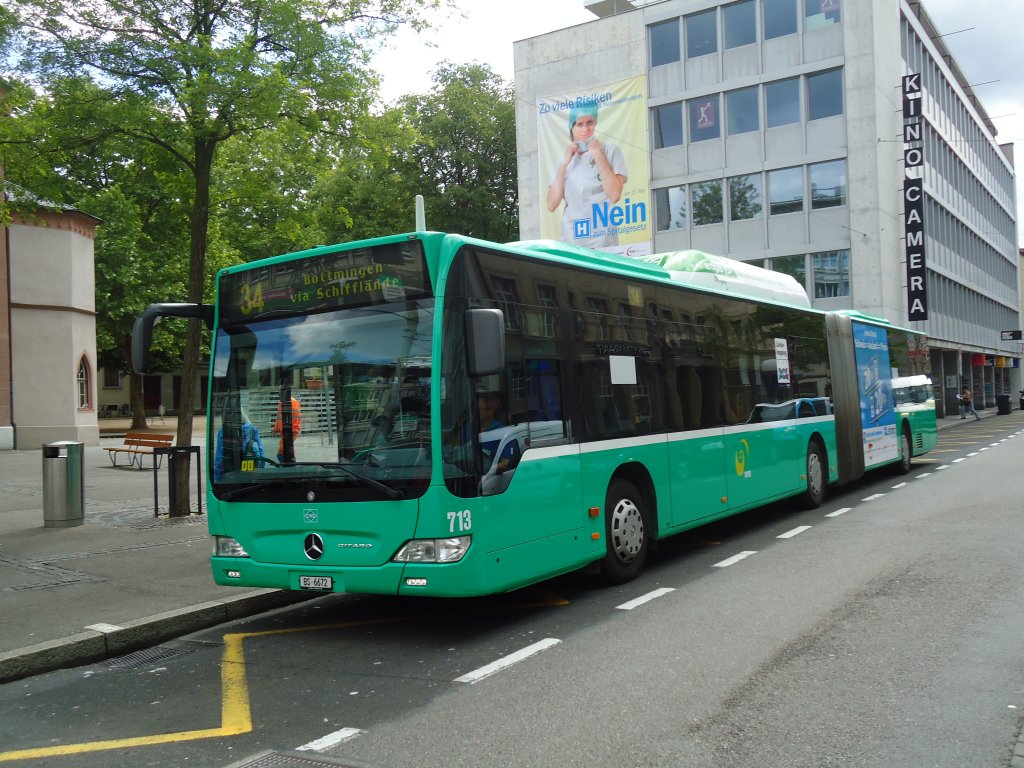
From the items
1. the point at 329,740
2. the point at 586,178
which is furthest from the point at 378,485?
the point at 586,178

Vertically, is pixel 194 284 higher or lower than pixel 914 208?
lower

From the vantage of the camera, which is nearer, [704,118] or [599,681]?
[599,681]

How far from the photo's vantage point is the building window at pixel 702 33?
36031mm

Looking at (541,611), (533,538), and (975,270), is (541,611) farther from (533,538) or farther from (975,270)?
(975,270)

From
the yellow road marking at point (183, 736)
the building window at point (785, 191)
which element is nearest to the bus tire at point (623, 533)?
the yellow road marking at point (183, 736)

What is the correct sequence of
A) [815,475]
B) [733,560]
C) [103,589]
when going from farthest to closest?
[815,475], [733,560], [103,589]

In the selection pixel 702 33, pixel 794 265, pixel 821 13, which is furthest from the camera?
pixel 702 33

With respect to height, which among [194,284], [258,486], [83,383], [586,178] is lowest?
[258,486]

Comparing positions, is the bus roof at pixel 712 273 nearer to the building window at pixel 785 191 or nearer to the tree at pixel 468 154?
the building window at pixel 785 191

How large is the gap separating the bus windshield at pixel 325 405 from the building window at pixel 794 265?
30350 millimetres

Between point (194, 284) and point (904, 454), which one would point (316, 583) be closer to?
point (194, 284)

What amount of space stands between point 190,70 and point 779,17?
93.7 ft

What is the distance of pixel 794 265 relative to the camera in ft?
114

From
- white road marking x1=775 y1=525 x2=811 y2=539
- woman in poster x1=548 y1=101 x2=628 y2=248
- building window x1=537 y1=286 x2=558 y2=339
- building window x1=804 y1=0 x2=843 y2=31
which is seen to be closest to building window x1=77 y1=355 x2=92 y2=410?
woman in poster x1=548 y1=101 x2=628 y2=248
